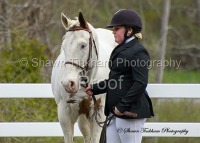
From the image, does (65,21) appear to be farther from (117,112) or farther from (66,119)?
(117,112)

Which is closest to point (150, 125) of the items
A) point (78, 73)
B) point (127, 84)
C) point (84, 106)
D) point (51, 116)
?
point (84, 106)

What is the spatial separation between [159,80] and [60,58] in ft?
13.2

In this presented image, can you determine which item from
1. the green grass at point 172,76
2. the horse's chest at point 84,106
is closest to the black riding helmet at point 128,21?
the horse's chest at point 84,106

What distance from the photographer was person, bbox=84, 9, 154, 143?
4.84m

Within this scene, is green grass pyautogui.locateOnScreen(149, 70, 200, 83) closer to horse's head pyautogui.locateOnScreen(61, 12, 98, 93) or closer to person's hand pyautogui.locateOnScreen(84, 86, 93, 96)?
horse's head pyautogui.locateOnScreen(61, 12, 98, 93)

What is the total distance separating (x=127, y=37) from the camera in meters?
5.02

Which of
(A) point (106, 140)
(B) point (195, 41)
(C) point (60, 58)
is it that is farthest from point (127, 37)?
(B) point (195, 41)

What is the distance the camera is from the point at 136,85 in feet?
15.7

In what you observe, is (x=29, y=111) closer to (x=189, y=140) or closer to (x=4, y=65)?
(x=4, y=65)

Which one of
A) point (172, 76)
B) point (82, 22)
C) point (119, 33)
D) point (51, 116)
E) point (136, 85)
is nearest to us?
point (136, 85)

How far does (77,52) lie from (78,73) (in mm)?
202

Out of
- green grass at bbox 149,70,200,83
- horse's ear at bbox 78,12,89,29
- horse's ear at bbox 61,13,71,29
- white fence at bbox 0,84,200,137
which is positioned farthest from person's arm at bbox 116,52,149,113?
green grass at bbox 149,70,200,83

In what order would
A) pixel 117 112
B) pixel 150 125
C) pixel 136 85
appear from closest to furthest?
pixel 136 85, pixel 117 112, pixel 150 125

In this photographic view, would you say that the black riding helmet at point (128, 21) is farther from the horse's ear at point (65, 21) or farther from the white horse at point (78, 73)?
the horse's ear at point (65, 21)
